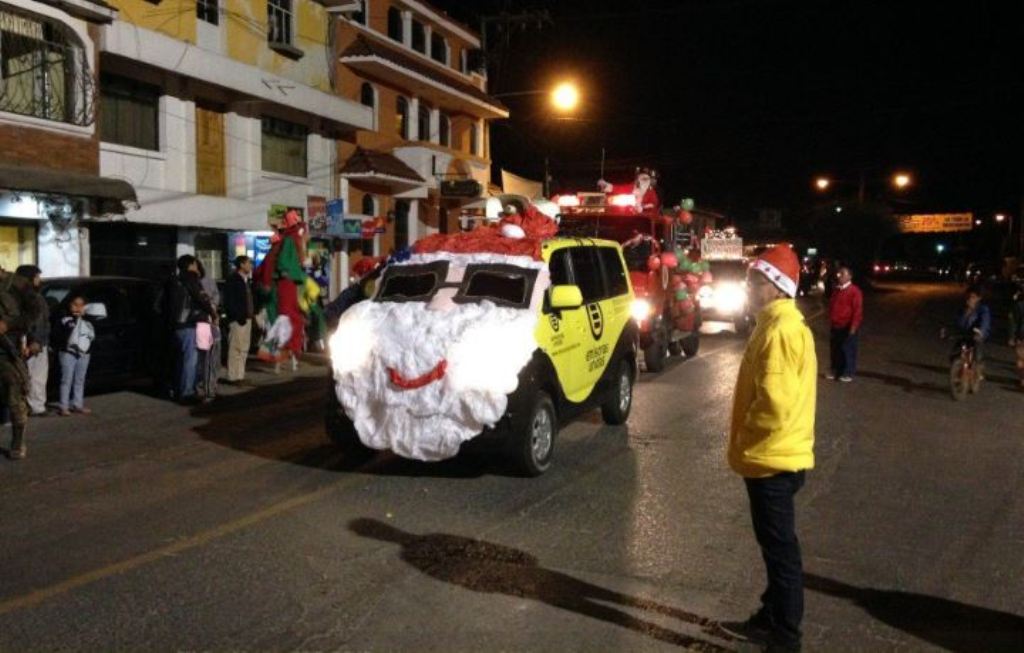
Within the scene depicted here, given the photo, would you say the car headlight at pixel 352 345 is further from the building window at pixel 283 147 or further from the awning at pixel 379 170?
the awning at pixel 379 170

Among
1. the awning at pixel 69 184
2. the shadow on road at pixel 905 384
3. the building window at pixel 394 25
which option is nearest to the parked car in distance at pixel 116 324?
the awning at pixel 69 184

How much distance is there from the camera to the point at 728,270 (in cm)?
2300

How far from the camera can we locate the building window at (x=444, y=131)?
34.2m

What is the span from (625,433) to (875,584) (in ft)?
15.4

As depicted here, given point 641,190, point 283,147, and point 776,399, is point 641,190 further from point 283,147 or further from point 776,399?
point 776,399

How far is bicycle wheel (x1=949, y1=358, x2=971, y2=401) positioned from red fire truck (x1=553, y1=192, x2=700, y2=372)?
4408 mm

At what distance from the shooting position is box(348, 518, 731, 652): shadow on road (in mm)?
4746

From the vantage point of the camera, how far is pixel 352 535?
6.21 metres

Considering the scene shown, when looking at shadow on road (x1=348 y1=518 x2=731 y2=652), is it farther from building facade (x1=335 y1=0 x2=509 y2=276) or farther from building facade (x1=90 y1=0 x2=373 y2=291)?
building facade (x1=335 y1=0 x2=509 y2=276)

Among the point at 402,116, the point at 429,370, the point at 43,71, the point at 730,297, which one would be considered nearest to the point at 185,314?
the point at 429,370

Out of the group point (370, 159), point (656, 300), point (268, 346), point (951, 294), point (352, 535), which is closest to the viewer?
point (352, 535)

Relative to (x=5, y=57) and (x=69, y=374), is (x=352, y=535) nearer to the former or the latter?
(x=69, y=374)

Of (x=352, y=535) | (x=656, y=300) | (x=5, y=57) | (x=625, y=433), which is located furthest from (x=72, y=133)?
(x=352, y=535)

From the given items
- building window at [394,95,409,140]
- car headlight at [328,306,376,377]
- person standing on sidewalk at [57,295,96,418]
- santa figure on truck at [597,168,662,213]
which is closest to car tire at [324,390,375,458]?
car headlight at [328,306,376,377]
